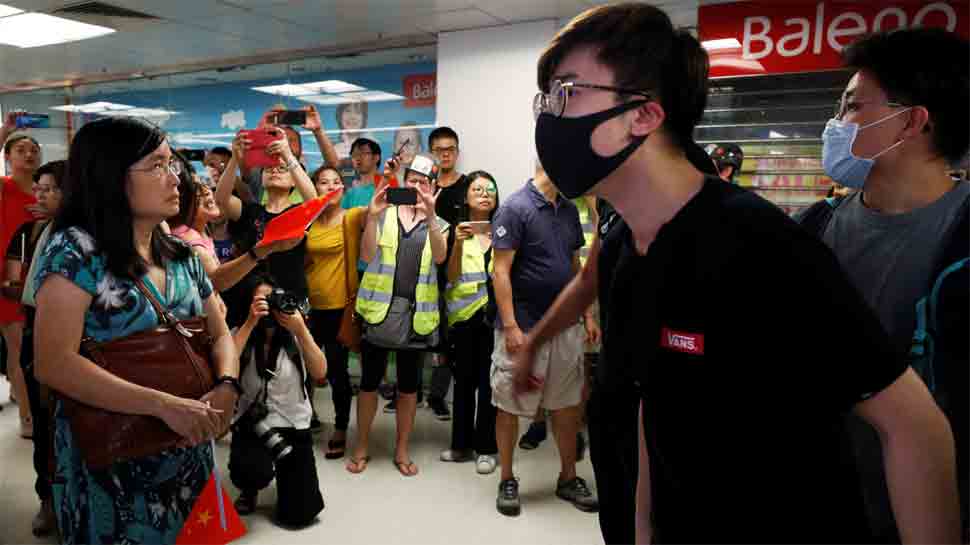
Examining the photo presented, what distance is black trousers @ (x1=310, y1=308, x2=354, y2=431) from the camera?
3.64m

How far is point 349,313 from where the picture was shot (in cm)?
360

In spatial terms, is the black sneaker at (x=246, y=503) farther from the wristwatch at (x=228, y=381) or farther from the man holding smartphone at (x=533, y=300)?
the wristwatch at (x=228, y=381)

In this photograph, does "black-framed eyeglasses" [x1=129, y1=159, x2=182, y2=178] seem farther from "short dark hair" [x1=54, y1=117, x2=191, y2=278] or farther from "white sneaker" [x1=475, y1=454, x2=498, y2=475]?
"white sneaker" [x1=475, y1=454, x2=498, y2=475]

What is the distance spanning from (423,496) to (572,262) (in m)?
1.45

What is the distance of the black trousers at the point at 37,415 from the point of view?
250 centimetres

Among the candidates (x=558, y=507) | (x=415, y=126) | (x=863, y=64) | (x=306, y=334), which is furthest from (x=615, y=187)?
(x=415, y=126)

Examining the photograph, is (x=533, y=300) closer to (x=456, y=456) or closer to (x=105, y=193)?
(x=456, y=456)

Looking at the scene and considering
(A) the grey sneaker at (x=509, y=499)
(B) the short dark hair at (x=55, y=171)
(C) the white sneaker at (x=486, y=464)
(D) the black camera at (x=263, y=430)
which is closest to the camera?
(D) the black camera at (x=263, y=430)

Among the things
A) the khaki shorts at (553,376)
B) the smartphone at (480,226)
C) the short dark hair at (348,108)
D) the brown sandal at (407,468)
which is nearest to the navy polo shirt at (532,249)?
the khaki shorts at (553,376)

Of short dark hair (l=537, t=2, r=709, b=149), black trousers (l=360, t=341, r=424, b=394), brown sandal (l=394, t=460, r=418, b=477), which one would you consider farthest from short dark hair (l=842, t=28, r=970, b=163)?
brown sandal (l=394, t=460, r=418, b=477)

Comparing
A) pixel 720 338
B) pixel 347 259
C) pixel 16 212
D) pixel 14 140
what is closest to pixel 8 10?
pixel 14 140

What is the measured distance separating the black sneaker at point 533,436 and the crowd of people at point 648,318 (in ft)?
2.72

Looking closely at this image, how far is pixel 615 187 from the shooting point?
1.05 metres

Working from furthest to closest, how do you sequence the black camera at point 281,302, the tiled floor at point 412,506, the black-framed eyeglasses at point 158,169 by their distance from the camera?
the tiled floor at point 412,506 < the black camera at point 281,302 < the black-framed eyeglasses at point 158,169
